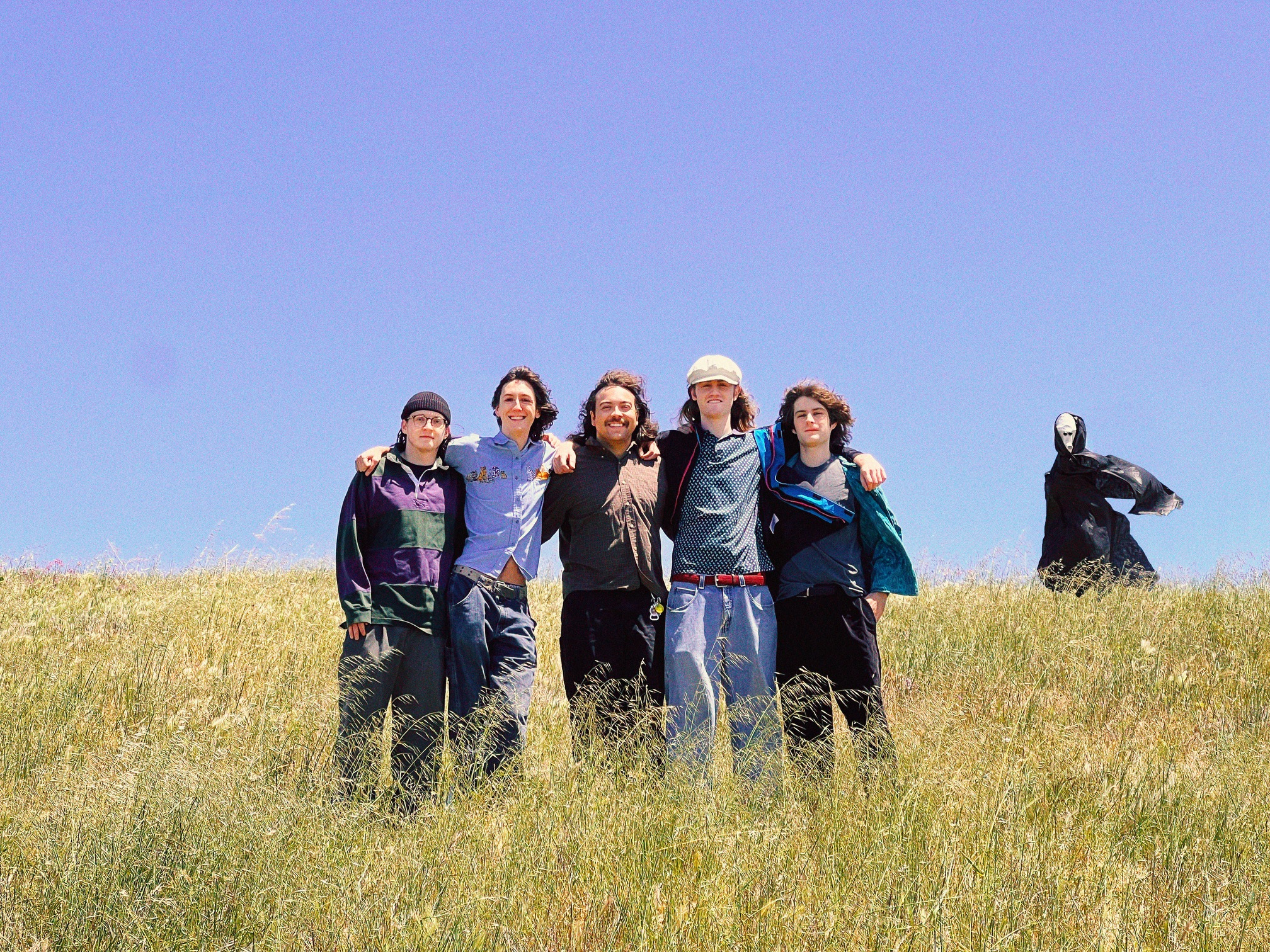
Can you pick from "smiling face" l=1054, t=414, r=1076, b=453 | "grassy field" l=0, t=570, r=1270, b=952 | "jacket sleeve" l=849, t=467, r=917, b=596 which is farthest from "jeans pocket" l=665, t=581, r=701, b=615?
"smiling face" l=1054, t=414, r=1076, b=453

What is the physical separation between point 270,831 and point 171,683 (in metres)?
3.69

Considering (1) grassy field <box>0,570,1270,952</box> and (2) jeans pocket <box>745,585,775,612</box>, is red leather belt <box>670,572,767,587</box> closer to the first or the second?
(2) jeans pocket <box>745,585,775,612</box>

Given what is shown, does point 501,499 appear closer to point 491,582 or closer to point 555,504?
point 555,504

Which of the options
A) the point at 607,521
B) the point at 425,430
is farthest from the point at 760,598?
the point at 425,430

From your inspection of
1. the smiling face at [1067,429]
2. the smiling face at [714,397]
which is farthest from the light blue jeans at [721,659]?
the smiling face at [1067,429]

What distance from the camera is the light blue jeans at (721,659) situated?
4613mm

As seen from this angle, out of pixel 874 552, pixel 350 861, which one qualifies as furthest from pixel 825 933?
pixel 874 552

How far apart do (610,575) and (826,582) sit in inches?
42.9

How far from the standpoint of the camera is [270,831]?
3449 millimetres

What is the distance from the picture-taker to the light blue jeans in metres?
4.61

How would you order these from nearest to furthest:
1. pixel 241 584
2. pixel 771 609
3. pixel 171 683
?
pixel 771 609 < pixel 171 683 < pixel 241 584

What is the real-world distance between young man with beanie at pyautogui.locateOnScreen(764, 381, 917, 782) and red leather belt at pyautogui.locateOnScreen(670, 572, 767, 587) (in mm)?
187

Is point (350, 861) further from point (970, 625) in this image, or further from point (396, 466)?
point (970, 625)

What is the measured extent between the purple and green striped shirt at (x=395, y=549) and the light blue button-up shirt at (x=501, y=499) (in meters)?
0.15
